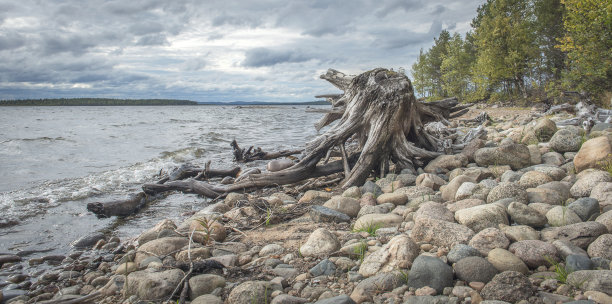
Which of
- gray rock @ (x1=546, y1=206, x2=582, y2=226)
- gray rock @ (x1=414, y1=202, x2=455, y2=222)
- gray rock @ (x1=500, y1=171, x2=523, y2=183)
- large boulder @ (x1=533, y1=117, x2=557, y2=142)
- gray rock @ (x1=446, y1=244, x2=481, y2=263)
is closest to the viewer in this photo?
gray rock @ (x1=446, y1=244, x2=481, y2=263)

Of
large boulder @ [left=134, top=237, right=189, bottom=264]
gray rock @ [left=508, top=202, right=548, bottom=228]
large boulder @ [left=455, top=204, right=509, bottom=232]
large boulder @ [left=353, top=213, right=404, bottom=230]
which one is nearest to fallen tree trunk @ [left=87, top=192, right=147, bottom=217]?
large boulder @ [left=134, top=237, right=189, bottom=264]

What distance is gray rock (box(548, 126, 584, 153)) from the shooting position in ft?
21.9

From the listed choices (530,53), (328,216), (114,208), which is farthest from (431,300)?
(530,53)

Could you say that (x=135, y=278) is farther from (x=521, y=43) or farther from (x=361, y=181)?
(x=521, y=43)

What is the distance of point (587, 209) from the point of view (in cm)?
363

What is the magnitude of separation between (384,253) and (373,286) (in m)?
0.46

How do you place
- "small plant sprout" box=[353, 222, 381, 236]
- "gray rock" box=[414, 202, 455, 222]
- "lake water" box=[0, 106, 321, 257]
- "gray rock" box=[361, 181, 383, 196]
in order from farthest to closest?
"lake water" box=[0, 106, 321, 257] < "gray rock" box=[361, 181, 383, 196] < "small plant sprout" box=[353, 222, 381, 236] < "gray rock" box=[414, 202, 455, 222]

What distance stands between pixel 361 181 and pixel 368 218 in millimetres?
2700

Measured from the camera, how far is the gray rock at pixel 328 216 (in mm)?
4829

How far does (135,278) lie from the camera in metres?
3.44

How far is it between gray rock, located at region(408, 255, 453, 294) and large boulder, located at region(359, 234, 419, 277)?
23 centimetres

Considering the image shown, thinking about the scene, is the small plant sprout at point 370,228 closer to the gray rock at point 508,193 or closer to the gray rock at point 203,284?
the gray rock at point 508,193

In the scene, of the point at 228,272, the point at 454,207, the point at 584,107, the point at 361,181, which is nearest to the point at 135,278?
the point at 228,272

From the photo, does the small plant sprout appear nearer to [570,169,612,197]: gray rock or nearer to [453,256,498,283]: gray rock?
[453,256,498,283]: gray rock
